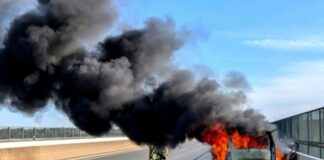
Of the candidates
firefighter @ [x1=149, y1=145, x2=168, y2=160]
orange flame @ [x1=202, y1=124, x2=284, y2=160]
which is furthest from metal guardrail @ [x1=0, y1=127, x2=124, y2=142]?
orange flame @ [x1=202, y1=124, x2=284, y2=160]

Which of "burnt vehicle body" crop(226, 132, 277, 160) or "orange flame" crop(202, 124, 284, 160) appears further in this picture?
"orange flame" crop(202, 124, 284, 160)

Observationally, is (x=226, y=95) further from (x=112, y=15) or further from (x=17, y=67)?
(x=17, y=67)

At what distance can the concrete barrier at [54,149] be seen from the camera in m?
30.7

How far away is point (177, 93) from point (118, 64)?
226 centimetres

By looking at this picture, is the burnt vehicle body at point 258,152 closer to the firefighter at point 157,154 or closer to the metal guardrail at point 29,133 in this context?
the firefighter at point 157,154

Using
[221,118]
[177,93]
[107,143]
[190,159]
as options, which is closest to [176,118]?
[177,93]

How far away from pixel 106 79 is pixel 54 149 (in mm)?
22032

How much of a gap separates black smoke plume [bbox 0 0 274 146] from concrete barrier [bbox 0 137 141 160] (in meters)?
7.77

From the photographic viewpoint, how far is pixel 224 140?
13.9m

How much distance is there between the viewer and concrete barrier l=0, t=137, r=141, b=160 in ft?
101

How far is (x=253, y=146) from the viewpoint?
1333cm

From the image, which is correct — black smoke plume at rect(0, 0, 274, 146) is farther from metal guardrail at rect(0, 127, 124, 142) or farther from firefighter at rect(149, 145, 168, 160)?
metal guardrail at rect(0, 127, 124, 142)

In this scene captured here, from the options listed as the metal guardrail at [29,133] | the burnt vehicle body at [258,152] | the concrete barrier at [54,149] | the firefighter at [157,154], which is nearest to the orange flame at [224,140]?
the burnt vehicle body at [258,152]

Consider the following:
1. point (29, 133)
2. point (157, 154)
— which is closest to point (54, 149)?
point (29, 133)
